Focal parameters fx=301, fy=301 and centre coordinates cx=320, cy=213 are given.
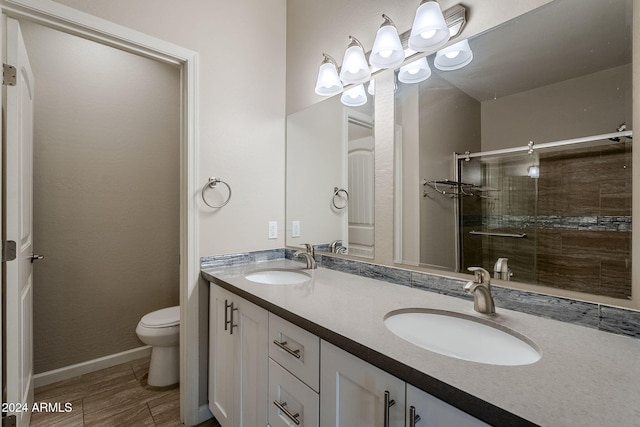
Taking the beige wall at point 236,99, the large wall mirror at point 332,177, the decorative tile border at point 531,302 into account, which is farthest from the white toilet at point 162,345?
the decorative tile border at point 531,302

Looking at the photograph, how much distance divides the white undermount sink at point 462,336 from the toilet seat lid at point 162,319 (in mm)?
1614

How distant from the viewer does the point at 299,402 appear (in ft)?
3.28

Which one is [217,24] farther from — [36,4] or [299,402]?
[299,402]

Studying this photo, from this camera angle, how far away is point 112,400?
6.10 ft

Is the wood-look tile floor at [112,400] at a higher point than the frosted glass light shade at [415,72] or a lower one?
lower

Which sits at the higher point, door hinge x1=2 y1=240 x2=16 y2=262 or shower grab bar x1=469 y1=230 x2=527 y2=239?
shower grab bar x1=469 y1=230 x2=527 y2=239

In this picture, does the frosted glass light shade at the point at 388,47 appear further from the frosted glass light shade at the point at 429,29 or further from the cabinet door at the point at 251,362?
the cabinet door at the point at 251,362

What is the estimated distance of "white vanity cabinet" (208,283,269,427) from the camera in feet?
3.97

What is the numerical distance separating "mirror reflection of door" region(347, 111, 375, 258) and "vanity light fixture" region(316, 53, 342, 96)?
6.7 inches

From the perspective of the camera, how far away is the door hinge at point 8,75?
4.13 feet

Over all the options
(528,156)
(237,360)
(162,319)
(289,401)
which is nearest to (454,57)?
(528,156)

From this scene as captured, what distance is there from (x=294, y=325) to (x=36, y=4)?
64.3 inches

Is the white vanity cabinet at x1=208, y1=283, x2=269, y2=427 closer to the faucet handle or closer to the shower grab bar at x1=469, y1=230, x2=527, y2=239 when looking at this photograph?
the faucet handle

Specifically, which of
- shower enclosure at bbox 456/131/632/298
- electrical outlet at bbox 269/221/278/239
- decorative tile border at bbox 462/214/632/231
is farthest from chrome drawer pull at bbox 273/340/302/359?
electrical outlet at bbox 269/221/278/239
